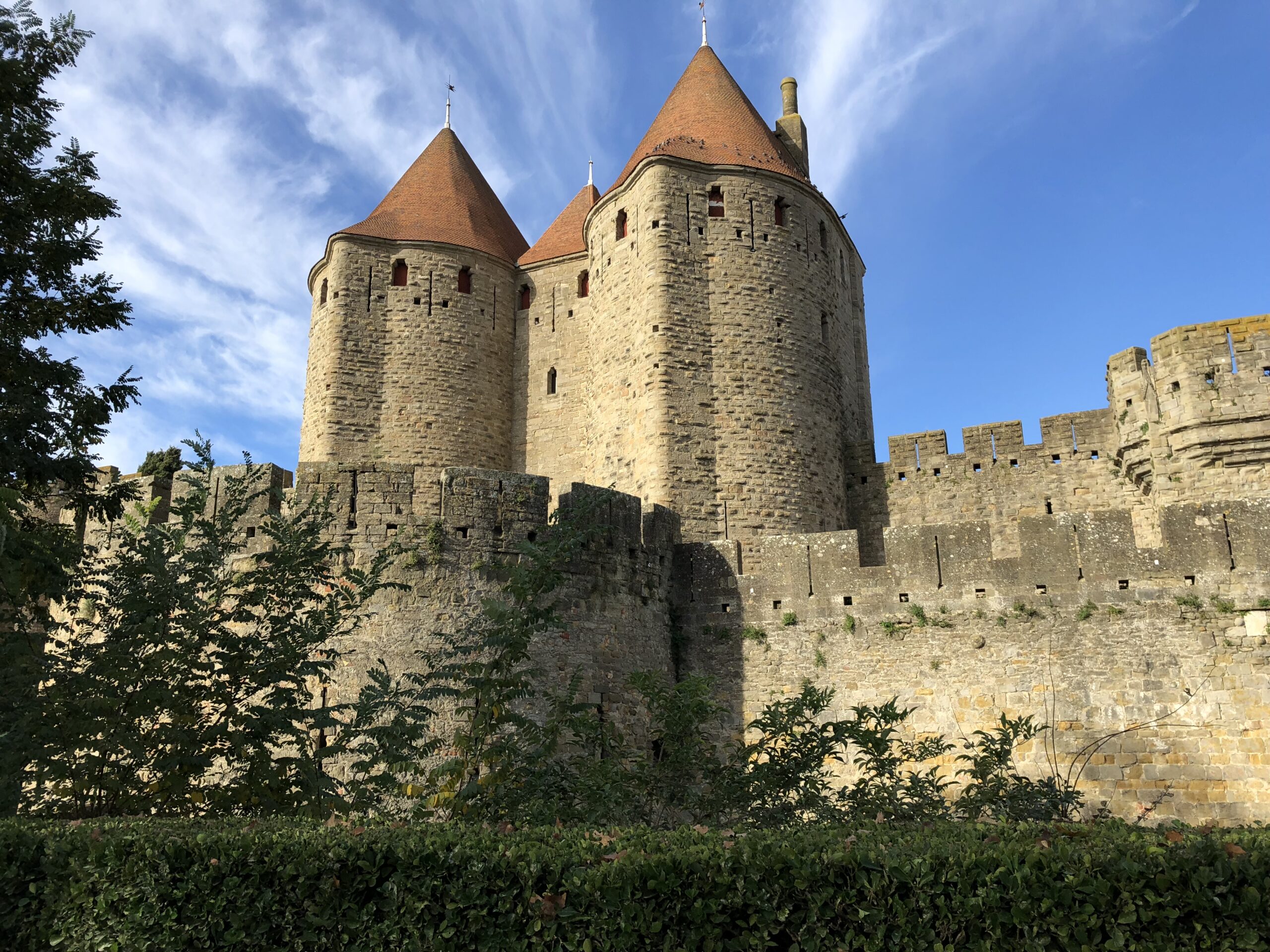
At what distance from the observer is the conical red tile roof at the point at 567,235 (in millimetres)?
22281

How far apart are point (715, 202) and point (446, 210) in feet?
26.2

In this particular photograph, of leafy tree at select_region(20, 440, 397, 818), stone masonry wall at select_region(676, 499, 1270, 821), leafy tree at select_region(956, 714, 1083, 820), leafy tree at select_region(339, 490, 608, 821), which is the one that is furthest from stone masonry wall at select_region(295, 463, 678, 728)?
leafy tree at select_region(956, 714, 1083, 820)

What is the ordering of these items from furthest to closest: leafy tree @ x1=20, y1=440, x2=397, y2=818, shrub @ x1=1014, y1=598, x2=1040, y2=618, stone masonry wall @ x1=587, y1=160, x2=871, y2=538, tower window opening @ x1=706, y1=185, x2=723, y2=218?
tower window opening @ x1=706, y1=185, x2=723, y2=218
stone masonry wall @ x1=587, y1=160, x2=871, y2=538
shrub @ x1=1014, y1=598, x2=1040, y2=618
leafy tree @ x1=20, y1=440, x2=397, y2=818

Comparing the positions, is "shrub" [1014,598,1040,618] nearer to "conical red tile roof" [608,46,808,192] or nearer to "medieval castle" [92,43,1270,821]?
"medieval castle" [92,43,1270,821]

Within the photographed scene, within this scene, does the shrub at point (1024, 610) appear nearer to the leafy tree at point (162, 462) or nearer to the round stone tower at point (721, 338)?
the round stone tower at point (721, 338)

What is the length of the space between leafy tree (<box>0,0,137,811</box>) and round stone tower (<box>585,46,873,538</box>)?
27.3 feet

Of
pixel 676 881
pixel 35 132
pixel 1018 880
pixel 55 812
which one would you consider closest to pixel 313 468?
pixel 55 812

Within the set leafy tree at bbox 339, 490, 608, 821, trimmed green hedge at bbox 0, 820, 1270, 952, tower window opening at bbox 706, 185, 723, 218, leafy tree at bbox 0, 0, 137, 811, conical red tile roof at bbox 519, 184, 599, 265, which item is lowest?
trimmed green hedge at bbox 0, 820, 1270, 952

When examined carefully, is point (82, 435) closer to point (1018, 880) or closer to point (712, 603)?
point (712, 603)

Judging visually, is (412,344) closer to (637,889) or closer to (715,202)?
(715,202)

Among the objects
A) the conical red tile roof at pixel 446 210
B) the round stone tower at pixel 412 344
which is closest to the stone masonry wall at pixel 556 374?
the round stone tower at pixel 412 344

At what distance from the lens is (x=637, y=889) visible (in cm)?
488

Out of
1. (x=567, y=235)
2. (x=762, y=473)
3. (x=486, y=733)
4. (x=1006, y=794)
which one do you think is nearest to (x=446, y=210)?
(x=567, y=235)

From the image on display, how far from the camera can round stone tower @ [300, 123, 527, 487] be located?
20.2m
